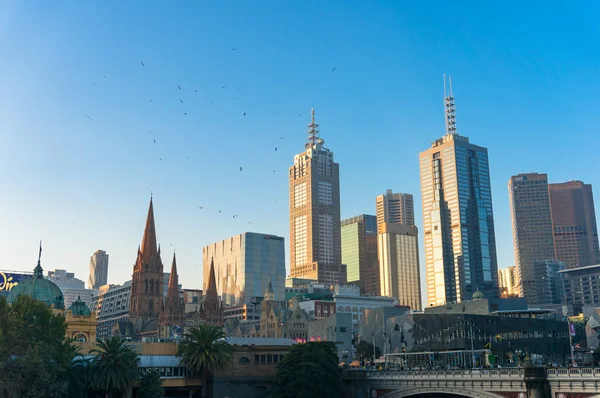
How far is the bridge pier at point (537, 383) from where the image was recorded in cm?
7906

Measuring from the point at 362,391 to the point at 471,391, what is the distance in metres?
26.5

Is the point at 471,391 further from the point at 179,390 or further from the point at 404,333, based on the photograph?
the point at 404,333

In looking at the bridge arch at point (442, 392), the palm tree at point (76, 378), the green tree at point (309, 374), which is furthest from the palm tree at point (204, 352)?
the bridge arch at point (442, 392)

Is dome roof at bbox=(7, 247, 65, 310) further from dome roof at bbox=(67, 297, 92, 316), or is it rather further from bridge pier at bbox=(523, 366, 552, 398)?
bridge pier at bbox=(523, 366, 552, 398)

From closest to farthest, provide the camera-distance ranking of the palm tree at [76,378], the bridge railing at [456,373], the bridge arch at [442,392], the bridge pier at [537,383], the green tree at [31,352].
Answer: the bridge pier at [537,383]
the bridge railing at [456,373]
the bridge arch at [442,392]
the green tree at [31,352]
the palm tree at [76,378]

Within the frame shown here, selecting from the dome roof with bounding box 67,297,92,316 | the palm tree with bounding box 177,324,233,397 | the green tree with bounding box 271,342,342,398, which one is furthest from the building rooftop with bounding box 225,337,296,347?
the dome roof with bounding box 67,297,92,316

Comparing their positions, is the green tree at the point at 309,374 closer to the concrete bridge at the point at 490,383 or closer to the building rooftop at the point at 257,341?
the concrete bridge at the point at 490,383

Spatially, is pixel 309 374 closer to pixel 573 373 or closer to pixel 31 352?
pixel 31 352

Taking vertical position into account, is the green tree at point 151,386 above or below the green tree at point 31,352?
below

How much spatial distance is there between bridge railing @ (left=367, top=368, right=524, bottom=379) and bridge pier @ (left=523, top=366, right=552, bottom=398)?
6.36 ft

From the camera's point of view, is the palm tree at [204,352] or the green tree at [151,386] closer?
the green tree at [151,386]

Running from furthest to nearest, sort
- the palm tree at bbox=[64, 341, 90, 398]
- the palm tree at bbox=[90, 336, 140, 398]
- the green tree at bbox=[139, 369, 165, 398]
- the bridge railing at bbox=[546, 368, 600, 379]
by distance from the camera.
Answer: the green tree at bbox=[139, 369, 165, 398]
the palm tree at bbox=[90, 336, 140, 398]
the palm tree at bbox=[64, 341, 90, 398]
the bridge railing at bbox=[546, 368, 600, 379]

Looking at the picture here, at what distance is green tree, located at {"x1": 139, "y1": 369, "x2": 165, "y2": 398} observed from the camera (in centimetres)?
11025

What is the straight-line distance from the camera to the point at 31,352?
8969cm
